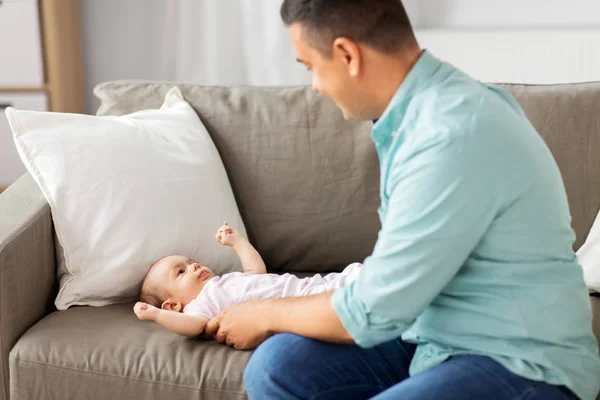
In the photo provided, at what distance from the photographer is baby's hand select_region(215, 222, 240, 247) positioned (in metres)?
1.97

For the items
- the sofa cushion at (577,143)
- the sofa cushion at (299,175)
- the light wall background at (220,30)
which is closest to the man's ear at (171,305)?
the sofa cushion at (299,175)

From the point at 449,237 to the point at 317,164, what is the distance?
0.94 meters

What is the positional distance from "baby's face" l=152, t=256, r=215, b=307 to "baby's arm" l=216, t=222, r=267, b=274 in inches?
3.2

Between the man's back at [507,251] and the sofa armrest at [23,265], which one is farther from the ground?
the man's back at [507,251]

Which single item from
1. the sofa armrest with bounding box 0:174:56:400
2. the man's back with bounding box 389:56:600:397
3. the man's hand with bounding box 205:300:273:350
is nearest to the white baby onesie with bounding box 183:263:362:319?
the man's hand with bounding box 205:300:273:350

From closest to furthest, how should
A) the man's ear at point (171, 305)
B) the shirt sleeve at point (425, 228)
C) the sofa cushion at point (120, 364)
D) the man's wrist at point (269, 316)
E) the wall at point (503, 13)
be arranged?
1. the shirt sleeve at point (425, 228)
2. the man's wrist at point (269, 316)
3. the sofa cushion at point (120, 364)
4. the man's ear at point (171, 305)
5. the wall at point (503, 13)

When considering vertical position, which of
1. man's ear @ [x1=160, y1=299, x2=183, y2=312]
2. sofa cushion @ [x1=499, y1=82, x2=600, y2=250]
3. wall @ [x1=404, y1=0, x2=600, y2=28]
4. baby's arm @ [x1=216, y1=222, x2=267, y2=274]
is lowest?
man's ear @ [x1=160, y1=299, x2=183, y2=312]

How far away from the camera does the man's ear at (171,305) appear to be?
1896 mm

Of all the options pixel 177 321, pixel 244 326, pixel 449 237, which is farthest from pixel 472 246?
pixel 177 321

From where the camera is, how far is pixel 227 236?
1974mm

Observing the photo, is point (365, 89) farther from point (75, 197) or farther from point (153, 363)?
point (75, 197)

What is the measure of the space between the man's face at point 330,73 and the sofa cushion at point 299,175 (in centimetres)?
74

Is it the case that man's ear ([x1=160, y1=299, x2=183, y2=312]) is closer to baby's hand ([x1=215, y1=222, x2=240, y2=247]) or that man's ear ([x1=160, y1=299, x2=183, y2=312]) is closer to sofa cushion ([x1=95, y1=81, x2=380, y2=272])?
baby's hand ([x1=215, y1=222, x2=240, y2=247])

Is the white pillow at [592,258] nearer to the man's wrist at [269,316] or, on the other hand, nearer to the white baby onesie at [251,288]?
the white baby onesie at [251,288]
